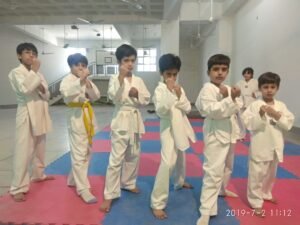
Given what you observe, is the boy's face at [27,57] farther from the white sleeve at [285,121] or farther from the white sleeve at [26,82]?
the white sleeve at [285,121]

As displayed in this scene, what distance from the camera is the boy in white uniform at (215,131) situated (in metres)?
2.30

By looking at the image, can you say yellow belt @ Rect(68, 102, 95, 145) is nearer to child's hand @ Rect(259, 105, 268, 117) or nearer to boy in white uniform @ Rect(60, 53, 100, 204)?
boy in white uniform @ Rect(60, 53, 100, 204)

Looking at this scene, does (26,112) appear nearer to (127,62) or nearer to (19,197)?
(19,197)

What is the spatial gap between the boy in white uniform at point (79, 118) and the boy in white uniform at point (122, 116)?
265 millimetres

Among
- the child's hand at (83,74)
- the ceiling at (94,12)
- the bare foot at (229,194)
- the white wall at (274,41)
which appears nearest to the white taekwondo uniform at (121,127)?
the child's hand at (83,74)

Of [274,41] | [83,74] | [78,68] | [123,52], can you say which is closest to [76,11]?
[274,41]

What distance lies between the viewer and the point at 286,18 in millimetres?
6562

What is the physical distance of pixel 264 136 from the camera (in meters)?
2.63

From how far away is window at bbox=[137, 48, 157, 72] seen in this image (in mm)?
20203

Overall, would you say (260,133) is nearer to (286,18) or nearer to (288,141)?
(288,141)

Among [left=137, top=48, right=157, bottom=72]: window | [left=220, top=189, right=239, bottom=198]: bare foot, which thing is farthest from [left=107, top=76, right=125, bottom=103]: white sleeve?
[left=137, top=48, right=157, bottom=72]: window

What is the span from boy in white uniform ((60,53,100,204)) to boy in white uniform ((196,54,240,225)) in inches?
43.5

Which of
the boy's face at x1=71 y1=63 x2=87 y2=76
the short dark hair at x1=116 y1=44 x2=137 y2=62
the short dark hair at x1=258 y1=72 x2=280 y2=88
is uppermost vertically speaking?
the short dark hair at x1=116 y1=44 x2=137 y2=62

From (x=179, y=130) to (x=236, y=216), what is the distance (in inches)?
34.5
